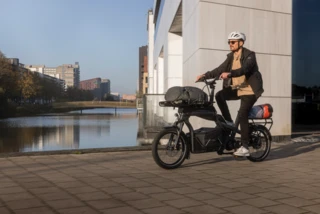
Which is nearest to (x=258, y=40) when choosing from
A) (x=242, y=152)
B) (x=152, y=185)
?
(x=242, y=152)

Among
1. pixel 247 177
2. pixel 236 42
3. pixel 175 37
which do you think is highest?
pixel 175 37

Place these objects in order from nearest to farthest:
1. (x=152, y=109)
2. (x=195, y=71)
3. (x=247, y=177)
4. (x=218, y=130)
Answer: (x=247, y=177)
(x=218, y=130)
(x=195, y=71)
(x=152, y=109)

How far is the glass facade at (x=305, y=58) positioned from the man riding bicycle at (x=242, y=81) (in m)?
7.30

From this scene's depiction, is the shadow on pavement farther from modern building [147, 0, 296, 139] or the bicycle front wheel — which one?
modern building [147, 0, 296, 139]

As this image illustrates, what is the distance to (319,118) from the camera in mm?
12500

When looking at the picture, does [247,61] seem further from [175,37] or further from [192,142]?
[175,37]

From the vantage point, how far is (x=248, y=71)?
5.14 meters

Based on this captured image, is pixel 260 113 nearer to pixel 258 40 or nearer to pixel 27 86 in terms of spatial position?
pixel 258 40

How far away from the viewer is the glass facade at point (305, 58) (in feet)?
39.6

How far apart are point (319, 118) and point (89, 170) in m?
10.0

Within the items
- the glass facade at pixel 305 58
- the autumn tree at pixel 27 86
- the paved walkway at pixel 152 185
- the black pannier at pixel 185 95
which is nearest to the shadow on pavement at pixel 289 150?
the paved walkway at pixel 152 185

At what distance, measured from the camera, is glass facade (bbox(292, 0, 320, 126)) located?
1208cm

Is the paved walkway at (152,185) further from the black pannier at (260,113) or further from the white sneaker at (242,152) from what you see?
the black pannier at (260,113)

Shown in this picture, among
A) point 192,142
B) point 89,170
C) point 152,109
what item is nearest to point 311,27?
point 152,109
